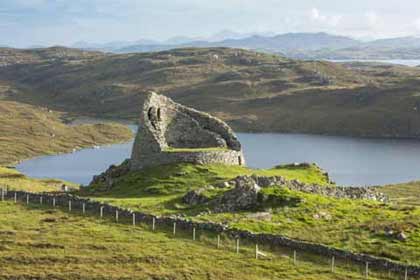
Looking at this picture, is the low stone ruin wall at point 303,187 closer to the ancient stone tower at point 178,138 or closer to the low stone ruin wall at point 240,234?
the low stone ruin wall at point 240,234

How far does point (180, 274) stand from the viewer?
107ft

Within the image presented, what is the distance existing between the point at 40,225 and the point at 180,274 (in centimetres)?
1264

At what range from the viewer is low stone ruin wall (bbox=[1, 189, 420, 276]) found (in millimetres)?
33812

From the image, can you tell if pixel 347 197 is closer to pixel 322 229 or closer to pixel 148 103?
pixel 322 229

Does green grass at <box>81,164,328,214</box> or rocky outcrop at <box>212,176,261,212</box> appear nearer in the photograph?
rocky outcrop at <box>212,176,261,212</box>

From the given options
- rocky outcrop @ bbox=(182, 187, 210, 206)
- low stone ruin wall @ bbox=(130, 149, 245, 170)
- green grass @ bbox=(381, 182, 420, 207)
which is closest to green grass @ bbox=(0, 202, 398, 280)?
rocky outcrop @ bbox=(182, 187, 210, 206)

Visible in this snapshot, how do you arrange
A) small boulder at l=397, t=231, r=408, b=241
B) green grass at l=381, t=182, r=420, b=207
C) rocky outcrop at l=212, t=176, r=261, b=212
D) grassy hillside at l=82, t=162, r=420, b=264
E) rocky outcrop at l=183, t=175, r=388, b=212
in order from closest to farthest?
1. grassy hillside at l=82, t=162, r=420, b=264
2. small boulder at l=397, t=231, r=408, b=241
3. rocky outcrop at l=212, t=176, r=261, b=212
4. rocky outcrop at l=183, t=175, r=388, b=212
5. green grass at l=381, t=182, r=420, b=207

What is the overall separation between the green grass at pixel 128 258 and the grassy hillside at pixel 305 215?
306cm

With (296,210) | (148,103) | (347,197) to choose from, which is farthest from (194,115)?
(296,210)

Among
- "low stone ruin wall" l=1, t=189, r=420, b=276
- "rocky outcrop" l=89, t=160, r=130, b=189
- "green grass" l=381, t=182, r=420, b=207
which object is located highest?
"low stone ruin wall" l=1, t=189, r=420, b=276

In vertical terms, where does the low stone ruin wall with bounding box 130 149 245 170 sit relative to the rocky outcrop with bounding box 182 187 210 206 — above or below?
above

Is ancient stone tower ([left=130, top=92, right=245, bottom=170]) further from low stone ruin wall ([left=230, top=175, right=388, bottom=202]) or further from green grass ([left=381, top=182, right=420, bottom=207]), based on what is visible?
green grass ([left=381, top=182, right=420, bottom=207])

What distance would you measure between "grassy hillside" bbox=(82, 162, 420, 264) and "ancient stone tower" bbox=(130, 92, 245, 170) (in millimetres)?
3678

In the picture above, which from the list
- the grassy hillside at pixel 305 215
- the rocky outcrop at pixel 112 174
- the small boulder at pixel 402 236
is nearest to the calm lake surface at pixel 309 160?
the rocky outcrop at pixel 112 174
